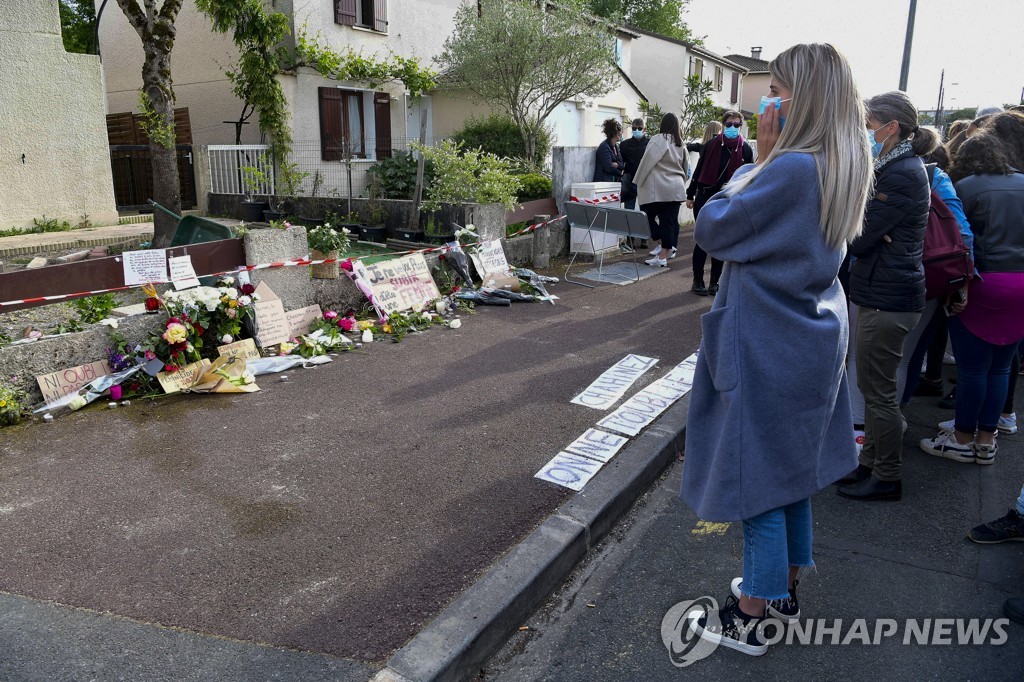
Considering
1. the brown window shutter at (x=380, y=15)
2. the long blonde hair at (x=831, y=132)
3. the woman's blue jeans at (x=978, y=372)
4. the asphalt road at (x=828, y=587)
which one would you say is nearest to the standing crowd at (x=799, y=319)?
the long blonde hair at (x=831, y=132)

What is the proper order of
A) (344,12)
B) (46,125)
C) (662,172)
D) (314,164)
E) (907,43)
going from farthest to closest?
(344,12) < (314,164) < (907,43) < (46,125) < (662,172)

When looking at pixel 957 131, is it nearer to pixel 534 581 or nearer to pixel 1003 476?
pixel 1003 476

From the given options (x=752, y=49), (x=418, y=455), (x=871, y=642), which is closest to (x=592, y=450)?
(x=418, y=455)

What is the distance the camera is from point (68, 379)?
5043 millimetres

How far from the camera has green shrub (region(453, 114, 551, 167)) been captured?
55.9ft

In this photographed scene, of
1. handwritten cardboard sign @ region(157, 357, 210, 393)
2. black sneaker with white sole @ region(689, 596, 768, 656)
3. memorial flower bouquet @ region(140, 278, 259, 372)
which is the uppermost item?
memorial flower bouquet @ region(140, 278, 259, 372)

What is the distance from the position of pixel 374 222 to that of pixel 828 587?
367 inches

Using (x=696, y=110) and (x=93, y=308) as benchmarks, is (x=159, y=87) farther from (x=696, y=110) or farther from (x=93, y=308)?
(x=696, y=110)

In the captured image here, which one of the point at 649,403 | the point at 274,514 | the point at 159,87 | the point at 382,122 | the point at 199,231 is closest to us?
the point at 274,514

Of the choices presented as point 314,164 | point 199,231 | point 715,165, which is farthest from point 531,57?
point 199,231

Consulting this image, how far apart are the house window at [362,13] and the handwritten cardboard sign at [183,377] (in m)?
13.4

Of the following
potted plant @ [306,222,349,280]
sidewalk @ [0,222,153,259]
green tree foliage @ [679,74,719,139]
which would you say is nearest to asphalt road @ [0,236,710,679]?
potted plant @ [306,222,349,280]

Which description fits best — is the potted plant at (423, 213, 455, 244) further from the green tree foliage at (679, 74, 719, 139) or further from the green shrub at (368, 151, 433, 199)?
the green tree foliage at (679, 74, 719, 139)

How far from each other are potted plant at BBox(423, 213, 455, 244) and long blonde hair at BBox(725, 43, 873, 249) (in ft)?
24.9
